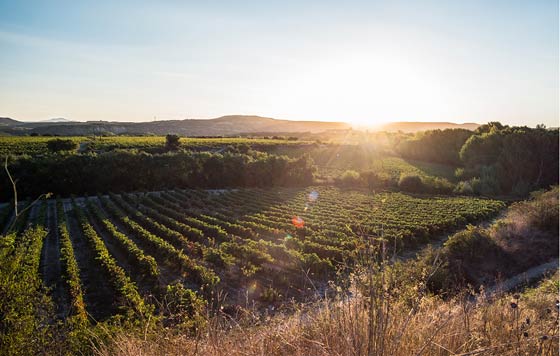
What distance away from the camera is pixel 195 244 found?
66.8 ft

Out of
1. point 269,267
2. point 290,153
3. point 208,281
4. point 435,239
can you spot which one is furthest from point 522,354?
point 290,153

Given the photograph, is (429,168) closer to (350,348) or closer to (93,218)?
(93,218)

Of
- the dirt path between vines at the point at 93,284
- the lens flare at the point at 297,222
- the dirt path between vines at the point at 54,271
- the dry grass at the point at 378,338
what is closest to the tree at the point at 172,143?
the dirt path between vines at the point at 54,271

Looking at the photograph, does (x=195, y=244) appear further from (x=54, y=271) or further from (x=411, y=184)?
(x=411, y=184)

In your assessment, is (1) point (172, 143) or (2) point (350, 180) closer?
(2) point (350, 180)

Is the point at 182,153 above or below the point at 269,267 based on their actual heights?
above

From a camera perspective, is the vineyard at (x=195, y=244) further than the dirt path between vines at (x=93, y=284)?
Yes

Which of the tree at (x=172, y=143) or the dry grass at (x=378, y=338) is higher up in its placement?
the tree at (x=172, y=143)

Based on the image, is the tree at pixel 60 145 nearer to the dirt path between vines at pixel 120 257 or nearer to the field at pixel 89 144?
the field at pixel 89 144

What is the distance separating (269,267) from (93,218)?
16.6 metres

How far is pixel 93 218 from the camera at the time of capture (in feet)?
90.2

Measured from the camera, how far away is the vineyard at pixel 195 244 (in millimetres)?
13766

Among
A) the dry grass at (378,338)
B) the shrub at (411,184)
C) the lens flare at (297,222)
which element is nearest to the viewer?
the dry grass at (378,338)

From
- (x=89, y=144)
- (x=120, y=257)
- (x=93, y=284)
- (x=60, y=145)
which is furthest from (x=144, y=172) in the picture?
(x=93, y=284)
